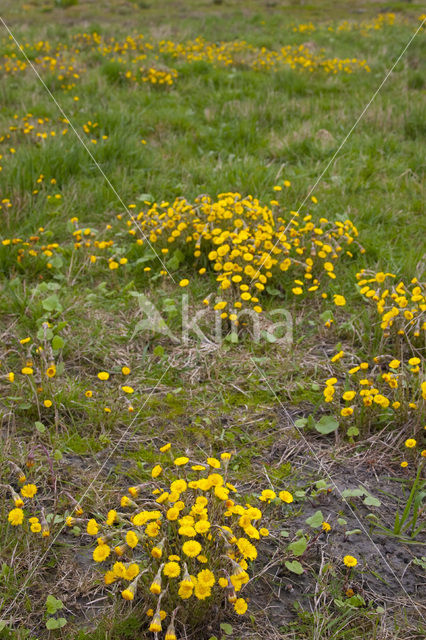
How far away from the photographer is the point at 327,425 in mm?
2674

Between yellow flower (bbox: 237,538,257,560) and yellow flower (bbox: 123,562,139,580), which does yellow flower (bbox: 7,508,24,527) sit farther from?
yellow flower (bbox: 237,538,257,560)

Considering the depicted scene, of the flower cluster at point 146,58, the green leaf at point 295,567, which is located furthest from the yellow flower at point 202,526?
the flower cluster at point 146,58

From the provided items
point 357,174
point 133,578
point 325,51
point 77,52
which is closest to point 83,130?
point 357,174

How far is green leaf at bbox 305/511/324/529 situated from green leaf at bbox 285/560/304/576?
0.19 meters

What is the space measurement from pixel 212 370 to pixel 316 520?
1112 millimetres

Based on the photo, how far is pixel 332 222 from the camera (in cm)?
425

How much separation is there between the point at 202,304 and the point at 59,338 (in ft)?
3.21

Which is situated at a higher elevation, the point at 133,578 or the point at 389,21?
the point at 389,21

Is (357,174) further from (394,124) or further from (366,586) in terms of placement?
(366,586)

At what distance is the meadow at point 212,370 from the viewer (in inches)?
73.3

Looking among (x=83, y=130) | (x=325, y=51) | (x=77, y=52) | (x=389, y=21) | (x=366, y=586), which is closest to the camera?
(x=366, y=586)

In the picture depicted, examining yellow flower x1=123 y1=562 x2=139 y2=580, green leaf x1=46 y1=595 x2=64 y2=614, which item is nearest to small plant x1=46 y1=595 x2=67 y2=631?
green leaf x1=46 y1=595 x2=64 y2=614

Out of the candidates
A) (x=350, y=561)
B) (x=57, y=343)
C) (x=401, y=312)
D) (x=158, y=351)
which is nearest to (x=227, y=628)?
(x=350, y=561)

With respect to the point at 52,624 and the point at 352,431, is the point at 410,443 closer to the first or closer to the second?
the point at 352,431
